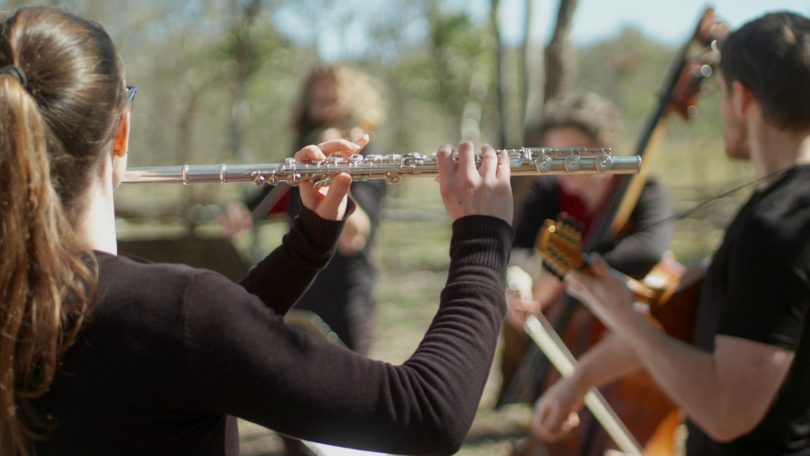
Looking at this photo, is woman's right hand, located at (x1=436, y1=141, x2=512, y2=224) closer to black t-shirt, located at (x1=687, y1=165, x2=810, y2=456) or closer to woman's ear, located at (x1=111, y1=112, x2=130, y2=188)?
woman's ear, located at (x1=111, y1=112, x2=130, y2=188)

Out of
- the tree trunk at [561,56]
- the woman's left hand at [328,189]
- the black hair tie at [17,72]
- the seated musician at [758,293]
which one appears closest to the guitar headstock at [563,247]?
the seated musician at [758,293]

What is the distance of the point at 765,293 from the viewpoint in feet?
5.55

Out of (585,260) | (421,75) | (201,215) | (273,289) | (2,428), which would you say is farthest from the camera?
(421,75)

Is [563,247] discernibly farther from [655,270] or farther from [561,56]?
[561,56]

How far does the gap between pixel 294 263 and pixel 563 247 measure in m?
0.94

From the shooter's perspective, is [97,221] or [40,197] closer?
[40,197]

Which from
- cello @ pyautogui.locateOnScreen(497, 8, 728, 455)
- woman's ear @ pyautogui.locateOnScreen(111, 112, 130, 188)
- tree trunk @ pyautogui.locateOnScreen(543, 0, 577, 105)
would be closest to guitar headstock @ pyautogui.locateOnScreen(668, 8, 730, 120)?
cello @ pyautogui.locateOnScreen(497, 8, 728, 455)

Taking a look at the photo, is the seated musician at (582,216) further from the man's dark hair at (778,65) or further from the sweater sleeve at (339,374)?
the sweater sleeve at (339,374)

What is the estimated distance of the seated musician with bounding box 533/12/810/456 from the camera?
170cm

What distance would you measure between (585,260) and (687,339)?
1.29ft

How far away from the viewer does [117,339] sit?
110 centimetres

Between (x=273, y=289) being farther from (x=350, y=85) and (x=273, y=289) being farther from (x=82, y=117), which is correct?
(x=350, y=85)

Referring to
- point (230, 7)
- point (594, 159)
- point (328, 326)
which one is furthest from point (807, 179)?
point (230, 7)

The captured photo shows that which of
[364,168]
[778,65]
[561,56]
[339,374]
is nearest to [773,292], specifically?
[778,65]
